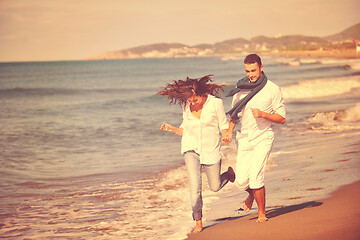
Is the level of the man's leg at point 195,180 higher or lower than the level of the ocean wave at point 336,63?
lower

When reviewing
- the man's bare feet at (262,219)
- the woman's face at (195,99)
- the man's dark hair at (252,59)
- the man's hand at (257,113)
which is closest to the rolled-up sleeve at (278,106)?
the man's hand at (257,113)

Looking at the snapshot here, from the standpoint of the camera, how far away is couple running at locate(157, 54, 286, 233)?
5195 mm

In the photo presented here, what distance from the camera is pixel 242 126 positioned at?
17.7ft

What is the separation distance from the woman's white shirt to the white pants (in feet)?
0.96

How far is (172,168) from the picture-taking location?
10.7 meters

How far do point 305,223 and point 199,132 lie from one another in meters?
1.56

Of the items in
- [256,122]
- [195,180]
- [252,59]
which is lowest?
[195,180]

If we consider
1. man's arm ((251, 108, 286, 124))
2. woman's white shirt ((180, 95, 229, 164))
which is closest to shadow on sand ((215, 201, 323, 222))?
woman's white shirt ((180, 95, 229, 164))

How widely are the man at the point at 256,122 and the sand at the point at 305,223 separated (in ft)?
0.92

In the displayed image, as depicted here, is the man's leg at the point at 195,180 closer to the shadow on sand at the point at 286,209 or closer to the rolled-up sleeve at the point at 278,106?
the shadow on sand at the point at 286,209

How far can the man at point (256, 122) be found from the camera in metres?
5.18

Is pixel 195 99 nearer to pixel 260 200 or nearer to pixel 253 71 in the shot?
pixel 253 71

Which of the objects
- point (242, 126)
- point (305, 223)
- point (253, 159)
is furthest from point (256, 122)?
point (305, 223)

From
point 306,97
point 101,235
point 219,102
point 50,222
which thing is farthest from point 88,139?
point 306,97
